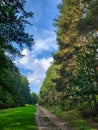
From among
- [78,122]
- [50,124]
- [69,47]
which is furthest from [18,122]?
[69,47]

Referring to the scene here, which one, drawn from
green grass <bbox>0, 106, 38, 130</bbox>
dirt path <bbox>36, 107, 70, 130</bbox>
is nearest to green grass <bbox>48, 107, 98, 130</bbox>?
dirt path <bbox>36, 107, 70, 130</bbox>

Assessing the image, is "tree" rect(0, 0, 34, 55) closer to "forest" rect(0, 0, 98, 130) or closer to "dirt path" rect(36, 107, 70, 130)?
"forest" rect(0, 0, 98, 130)

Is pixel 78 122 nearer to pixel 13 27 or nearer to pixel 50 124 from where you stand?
pixel 50 124

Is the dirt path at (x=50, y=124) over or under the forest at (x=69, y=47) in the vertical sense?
under

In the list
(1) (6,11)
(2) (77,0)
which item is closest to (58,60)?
(2) (77,0)

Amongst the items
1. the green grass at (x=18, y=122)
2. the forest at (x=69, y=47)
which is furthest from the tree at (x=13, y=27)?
the green grass at (x=18, y=122)

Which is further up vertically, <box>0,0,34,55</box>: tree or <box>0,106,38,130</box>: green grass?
<box>0,0,34,55</box>: tree

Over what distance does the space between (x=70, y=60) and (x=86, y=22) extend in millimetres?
13839

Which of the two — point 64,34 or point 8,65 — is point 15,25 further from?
point 64,34

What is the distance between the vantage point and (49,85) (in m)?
91.2

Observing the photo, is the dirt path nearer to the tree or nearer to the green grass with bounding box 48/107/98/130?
the green grass with bounding box 48/107/98/130

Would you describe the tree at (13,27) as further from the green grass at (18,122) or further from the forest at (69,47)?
the green grass at (18,122)

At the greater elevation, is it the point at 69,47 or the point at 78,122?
A: the point at 69,47

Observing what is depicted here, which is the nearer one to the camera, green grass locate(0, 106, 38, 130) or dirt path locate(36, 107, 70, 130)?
dirt path locate(36, 107, 70, 130)
